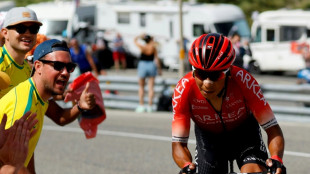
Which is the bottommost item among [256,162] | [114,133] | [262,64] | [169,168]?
[262,64]

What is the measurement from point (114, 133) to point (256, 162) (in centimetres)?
785

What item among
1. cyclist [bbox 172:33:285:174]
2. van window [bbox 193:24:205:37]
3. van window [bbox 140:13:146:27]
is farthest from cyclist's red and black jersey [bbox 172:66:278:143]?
van window [bbox 140:13:146:27]

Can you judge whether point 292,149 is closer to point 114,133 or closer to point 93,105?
point 114,133

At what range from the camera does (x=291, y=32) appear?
2917 centimetres

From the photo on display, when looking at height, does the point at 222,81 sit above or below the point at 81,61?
above

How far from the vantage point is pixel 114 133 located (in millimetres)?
13617

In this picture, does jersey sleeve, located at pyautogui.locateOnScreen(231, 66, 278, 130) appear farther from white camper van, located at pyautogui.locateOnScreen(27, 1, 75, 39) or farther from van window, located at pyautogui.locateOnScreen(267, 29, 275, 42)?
white camper van, located at pyautogui.locateOnScreen(27, 1, 75, 39)

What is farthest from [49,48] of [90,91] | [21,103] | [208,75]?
[208,75]

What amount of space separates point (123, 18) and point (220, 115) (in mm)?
27716

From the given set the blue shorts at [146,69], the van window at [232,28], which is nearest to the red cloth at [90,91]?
the blue shorts at [146,69]

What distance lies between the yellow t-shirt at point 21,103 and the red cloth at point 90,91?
0.93 metres

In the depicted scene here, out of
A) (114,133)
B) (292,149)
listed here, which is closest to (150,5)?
(114,133)

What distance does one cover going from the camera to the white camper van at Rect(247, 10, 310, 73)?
93.3 feet

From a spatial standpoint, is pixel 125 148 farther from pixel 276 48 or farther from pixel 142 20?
pixel 142 20
